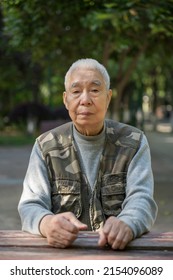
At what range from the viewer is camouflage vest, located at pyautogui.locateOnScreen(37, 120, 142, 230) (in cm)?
235

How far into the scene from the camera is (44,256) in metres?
1.83

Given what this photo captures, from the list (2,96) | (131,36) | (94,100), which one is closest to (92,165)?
(94,100)

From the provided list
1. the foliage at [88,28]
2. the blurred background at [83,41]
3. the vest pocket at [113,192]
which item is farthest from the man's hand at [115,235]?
the blurred background at [83,41]

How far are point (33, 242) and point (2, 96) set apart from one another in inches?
1201

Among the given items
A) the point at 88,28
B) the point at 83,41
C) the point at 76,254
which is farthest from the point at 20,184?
the point at 76,254

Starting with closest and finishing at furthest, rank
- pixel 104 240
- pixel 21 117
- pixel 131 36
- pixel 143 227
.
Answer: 1. pixel 104 240
2. pixel 143 227
3. pixel 131 36
4. pixel 21 117

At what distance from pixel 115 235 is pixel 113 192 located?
48cm

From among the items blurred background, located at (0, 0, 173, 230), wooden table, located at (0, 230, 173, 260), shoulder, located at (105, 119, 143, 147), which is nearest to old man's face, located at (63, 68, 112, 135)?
shoulder, located at (105, 119, 143, 147)

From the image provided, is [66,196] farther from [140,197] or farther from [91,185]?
[140,197]

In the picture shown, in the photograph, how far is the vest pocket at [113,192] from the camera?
2.36 metres

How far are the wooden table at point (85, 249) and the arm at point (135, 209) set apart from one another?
36 mm

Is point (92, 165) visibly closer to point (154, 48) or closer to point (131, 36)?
point (131, 36)

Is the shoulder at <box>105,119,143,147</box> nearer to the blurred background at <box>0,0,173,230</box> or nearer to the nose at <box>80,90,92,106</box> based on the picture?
the nose at <box>80,90,92,106</box>

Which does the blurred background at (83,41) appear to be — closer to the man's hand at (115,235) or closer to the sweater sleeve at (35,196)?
the sweater sleeve at (35,196)
